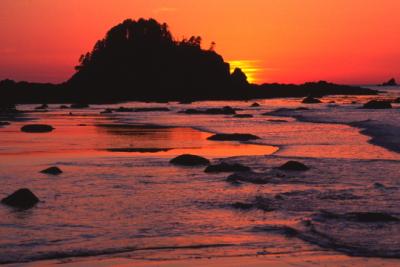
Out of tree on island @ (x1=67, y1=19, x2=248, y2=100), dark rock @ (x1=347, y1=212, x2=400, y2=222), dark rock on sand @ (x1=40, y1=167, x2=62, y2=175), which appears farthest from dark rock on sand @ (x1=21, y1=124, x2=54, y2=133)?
tree on island @ (x1=67, y1=19, x2=248, y2=100)

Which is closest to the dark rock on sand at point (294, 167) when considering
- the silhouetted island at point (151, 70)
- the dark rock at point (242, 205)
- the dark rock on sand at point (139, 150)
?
the dark rock at point (242, 205)

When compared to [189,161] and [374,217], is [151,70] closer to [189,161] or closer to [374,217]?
[189,161]

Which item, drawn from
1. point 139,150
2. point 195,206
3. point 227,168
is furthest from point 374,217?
point 139,150

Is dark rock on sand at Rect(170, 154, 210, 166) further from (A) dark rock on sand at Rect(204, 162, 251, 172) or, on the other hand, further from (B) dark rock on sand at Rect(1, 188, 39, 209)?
(B) dark rock on sand at Rect(1, 188, 39, 209)

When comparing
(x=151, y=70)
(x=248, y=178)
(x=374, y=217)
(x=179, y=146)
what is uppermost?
(x=151, y=70)

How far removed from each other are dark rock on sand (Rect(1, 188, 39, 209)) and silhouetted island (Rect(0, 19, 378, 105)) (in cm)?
14000

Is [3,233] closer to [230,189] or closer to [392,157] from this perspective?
[230,189]

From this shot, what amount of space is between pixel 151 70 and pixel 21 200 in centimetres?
15573

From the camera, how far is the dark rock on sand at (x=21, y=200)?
14.6 metres

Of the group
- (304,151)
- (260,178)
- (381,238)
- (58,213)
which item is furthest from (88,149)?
(381,238)

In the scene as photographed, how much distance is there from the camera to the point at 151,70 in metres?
169

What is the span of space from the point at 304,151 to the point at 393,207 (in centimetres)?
1322

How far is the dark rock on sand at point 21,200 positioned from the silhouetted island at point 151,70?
140m

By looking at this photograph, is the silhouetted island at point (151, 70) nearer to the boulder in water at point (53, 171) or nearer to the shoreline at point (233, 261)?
the boulder in water at point (53, 171)
